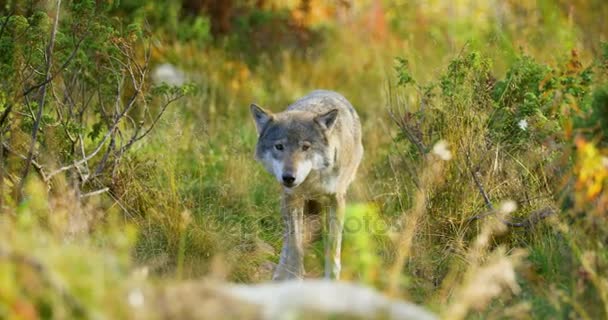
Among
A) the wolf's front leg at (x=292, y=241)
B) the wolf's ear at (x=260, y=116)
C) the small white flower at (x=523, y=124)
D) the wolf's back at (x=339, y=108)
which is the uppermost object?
the wolf's back at (x=339, y=108)

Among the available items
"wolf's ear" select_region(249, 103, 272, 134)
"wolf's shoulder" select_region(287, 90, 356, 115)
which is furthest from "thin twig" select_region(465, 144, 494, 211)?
"wolf's ear" select_region(249, 103, 272, 134)

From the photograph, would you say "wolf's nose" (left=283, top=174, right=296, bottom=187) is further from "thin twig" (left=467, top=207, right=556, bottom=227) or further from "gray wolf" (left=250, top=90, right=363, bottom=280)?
"thin twig" (left=467, top=207, right=556, bottom=227)

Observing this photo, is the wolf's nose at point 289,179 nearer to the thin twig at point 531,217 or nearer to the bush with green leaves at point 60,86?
the bush with green leaves at point 60,86

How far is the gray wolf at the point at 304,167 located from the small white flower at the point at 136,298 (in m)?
2.96

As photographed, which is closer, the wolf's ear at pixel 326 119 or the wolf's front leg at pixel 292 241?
the wolf's front leg at pixel 292 241

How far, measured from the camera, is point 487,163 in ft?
23.4

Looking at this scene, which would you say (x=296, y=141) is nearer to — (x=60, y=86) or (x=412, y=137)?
(x=412, y=137)

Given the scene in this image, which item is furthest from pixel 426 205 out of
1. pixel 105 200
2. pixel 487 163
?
pixel 105 200

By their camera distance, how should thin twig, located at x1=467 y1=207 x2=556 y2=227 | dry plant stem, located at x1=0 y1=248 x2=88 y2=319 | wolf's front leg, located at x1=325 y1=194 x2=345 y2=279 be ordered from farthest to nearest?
wolf's front leg, located at x1=325 y1=194 x2=345 y2=279 < thin twig, located at x1=467 y1=207 x2=556 y2=227 < dry plant stem, located at x1=0 y1=248 x2=88 y2=319

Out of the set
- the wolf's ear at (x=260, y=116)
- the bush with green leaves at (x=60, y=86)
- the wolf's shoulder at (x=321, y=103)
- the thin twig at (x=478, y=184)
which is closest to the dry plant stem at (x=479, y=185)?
the thin twig at (x=478, y=184)

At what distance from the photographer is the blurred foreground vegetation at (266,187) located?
3.99 m

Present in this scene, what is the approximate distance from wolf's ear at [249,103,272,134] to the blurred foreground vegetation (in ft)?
2.19

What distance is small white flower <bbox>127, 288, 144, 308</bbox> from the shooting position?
3.52 m

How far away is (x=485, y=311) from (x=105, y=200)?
3463 mm
